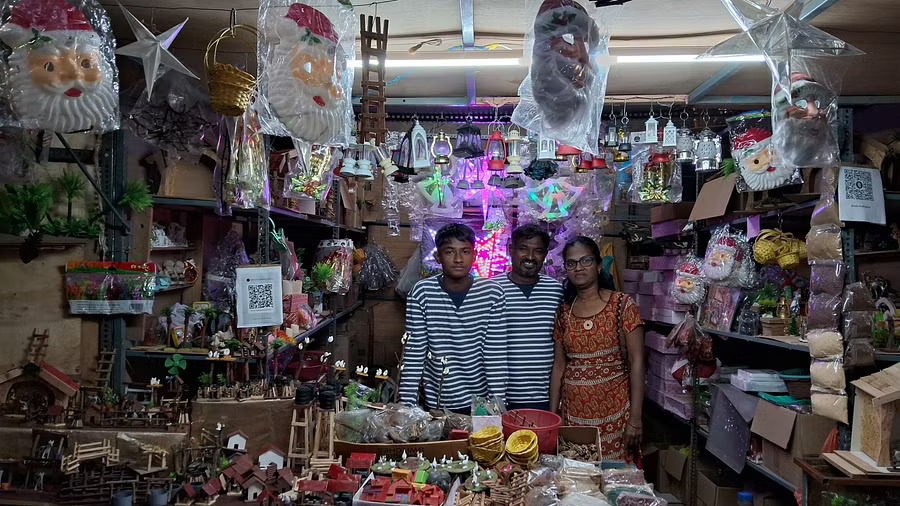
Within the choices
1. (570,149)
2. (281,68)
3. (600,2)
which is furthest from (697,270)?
(281,68)

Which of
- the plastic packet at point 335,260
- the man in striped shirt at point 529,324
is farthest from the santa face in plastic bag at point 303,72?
the plastic packet at point 335,260

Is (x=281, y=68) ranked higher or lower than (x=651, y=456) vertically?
higher

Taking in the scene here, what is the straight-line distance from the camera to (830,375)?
249 cm

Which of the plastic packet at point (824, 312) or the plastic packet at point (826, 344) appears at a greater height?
the plastic packet at point (824, 312)

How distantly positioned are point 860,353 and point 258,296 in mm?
2636

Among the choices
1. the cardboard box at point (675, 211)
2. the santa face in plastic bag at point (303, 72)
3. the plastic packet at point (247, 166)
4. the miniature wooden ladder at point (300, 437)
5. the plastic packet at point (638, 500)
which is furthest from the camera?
the cardboard box at point (675, 211)

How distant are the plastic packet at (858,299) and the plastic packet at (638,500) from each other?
1289 mm

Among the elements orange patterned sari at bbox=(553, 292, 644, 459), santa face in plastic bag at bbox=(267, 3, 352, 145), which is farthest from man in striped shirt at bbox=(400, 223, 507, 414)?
santa face in plastic bag at bbox=(267, 3, 352, 145)

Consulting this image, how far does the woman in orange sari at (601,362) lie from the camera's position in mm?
3080

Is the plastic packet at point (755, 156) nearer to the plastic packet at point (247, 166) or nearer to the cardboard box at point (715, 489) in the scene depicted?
the cardboard box at point (715, 489)

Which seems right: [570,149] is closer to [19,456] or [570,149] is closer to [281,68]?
[281,68]

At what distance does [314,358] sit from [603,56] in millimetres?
2897

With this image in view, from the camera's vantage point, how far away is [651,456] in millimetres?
4738

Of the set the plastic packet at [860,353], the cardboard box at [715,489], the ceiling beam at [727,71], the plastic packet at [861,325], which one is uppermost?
the ceiling beam at [727,71]
